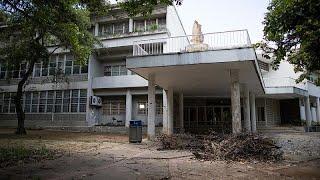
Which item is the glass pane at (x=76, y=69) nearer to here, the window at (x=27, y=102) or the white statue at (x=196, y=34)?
the window at (x=27, y=102)

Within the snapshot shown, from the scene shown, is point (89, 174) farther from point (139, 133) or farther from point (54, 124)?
point (54, 124)

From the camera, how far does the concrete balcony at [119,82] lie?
1003 inches

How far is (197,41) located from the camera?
14.8m

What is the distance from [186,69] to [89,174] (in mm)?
8949

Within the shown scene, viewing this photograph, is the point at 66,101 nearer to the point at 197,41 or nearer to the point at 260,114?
the point at 197,41

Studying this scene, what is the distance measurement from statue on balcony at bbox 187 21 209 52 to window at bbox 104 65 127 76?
42.4ft

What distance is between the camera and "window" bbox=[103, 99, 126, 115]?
27.5 meters

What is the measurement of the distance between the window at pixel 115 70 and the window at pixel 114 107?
105 inches

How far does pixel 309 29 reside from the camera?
838 cm

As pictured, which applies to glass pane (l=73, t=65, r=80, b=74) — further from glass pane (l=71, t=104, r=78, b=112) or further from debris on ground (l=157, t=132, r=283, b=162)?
debris on ground (l=157, t=132, r=283, b=162)

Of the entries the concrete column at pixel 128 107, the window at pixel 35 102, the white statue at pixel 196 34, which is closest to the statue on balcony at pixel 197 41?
the white statue at pixel 196 34

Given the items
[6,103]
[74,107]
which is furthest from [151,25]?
[6,103]

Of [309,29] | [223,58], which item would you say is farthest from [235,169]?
[223,58]

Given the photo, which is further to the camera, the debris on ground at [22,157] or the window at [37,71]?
the window at [37,71]
